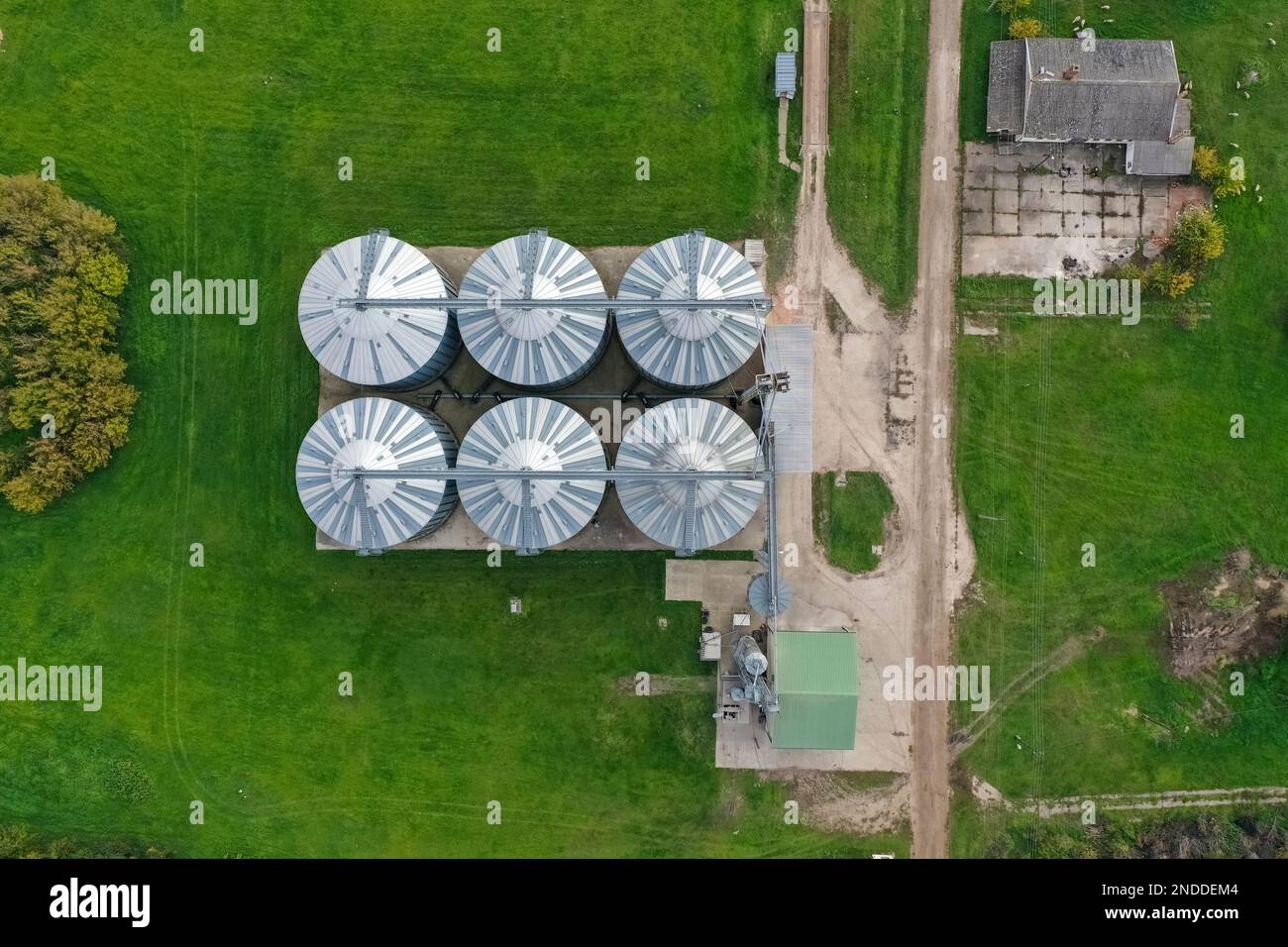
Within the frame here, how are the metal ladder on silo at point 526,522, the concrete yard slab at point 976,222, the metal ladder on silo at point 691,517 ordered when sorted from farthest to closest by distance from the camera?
the concrete yard slab at point 976,222, the metal ladder on silo at point 691,517, the metal ladder on silo at point 526,522

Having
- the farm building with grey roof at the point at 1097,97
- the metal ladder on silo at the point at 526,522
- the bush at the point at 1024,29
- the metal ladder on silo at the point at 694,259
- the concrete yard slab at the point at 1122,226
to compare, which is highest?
the bush at the point at 1024,29

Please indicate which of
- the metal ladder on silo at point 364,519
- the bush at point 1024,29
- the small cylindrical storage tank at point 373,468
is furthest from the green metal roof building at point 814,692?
the bush at point 1024,29

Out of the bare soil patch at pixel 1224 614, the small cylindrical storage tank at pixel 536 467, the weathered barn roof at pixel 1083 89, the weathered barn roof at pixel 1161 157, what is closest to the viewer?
the small cylindrical storage tank at pixel 536 467

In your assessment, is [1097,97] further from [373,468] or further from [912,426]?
[373,468]

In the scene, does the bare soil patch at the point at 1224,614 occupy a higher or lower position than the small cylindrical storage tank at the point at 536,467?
lower

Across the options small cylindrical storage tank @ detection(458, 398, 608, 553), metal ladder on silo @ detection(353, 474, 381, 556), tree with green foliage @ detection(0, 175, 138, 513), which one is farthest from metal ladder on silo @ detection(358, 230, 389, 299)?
tree with green foliage @ detection(0, 175, 138, 513)

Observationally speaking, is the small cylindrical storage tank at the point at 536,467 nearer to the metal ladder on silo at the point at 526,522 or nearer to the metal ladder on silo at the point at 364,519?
the metal ladder on silo at the point at 526,522

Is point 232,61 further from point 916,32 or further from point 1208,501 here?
point 1208,501

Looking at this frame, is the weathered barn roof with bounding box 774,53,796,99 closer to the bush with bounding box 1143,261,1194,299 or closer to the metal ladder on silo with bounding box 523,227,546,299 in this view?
the metal ladder on silo with bounding box 523,227,546,299

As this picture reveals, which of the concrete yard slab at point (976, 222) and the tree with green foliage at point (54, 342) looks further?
the concrete yard slab at point (976, 222)
